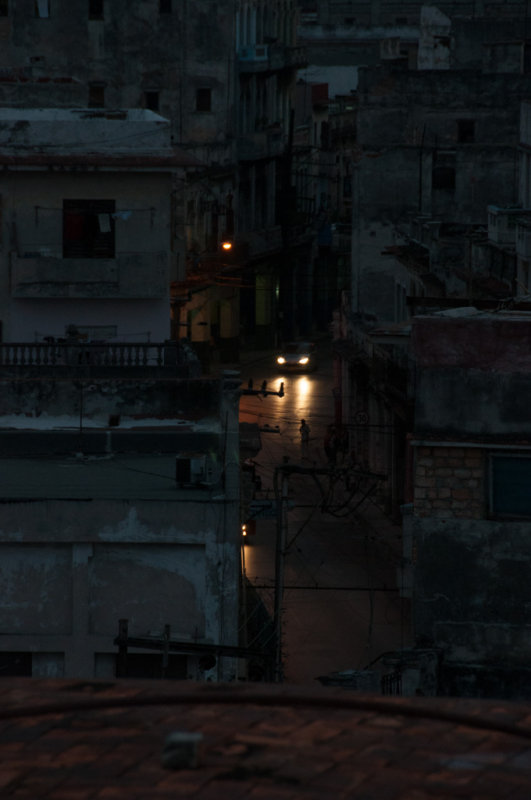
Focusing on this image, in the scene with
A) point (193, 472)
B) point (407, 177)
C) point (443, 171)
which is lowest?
point (193, 472)

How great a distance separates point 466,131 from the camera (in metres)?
52.4

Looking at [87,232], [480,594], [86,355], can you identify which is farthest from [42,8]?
[480,594]

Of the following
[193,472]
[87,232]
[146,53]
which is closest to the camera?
[193,472]

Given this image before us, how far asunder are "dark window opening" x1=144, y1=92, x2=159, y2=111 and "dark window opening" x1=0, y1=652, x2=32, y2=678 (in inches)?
1676

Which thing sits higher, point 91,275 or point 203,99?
point 203,99

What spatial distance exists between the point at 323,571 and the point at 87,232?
8814 mm

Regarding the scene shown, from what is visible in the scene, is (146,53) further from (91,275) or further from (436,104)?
(91,275)

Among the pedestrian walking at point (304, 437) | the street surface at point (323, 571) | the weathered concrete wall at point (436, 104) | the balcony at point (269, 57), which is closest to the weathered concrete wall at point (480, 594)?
the street surface at point (323, 571)

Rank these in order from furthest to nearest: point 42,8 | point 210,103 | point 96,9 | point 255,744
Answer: point 210,103
point 96,9
point 42,8
point 255,744

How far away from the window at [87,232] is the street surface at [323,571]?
5.38 m

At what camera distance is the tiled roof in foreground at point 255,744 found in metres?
9.62

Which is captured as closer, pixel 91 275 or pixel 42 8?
pixel 91 275

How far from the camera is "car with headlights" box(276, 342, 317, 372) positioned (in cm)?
6500

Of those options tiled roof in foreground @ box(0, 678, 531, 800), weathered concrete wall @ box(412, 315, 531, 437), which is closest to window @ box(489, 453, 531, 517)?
weathered concrete wall @ box(412, 315, 531, 437)
